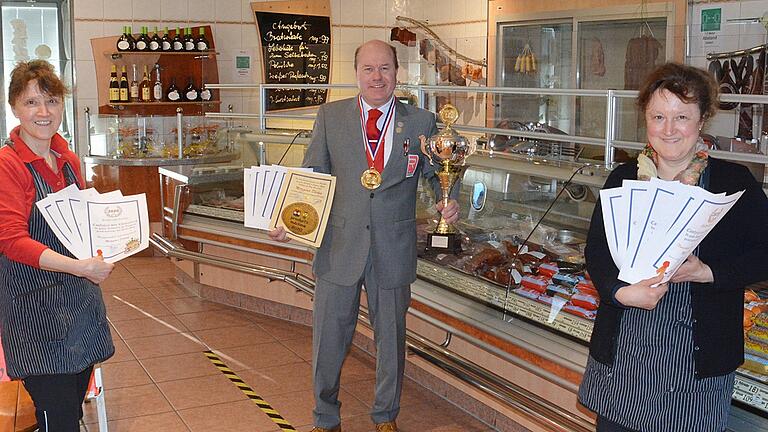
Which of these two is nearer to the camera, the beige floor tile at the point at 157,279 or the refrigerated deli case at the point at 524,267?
the refrigerated deli case at the point at 524,267

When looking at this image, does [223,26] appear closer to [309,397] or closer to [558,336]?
[309,397]

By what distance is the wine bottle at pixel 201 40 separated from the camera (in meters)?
9.85

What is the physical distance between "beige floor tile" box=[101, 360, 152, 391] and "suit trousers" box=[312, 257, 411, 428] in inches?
55.2

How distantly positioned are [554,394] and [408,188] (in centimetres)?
109

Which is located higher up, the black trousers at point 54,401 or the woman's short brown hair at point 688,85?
the woman's short brown hair at point 688,85

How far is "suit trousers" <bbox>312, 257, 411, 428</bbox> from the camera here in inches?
154

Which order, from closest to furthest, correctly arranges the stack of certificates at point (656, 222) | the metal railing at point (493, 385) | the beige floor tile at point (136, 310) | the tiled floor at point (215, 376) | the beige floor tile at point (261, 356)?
the stack of certificates at point (656, 222), the metal railing at point (493, 385), the tiled floor at point (215, 376), the beige floor tile at point (261, 356), the beige floor tile at point (136, 310)

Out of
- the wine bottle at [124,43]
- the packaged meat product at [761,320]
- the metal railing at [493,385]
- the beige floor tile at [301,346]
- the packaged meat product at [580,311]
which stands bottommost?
the beige floor tile at [301,346]

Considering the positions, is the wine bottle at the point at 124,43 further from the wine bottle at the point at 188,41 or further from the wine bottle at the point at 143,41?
the wine bottle at the point at 188,41

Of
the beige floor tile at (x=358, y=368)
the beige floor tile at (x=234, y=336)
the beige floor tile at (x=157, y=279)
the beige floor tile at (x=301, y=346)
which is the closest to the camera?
the beige floor tile at (x=358, y=368)

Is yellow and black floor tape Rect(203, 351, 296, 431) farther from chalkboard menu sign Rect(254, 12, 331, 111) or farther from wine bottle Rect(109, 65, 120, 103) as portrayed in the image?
chalkboard menu sign Rect(254, 12, 331, 111)

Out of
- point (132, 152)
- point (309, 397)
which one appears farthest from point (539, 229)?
point (132, 152)

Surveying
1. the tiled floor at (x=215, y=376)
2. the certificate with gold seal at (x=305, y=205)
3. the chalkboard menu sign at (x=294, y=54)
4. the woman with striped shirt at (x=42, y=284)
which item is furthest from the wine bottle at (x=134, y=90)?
the woman with striped shirt at (x=42, y=284)

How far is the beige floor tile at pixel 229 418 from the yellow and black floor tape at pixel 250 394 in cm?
3
